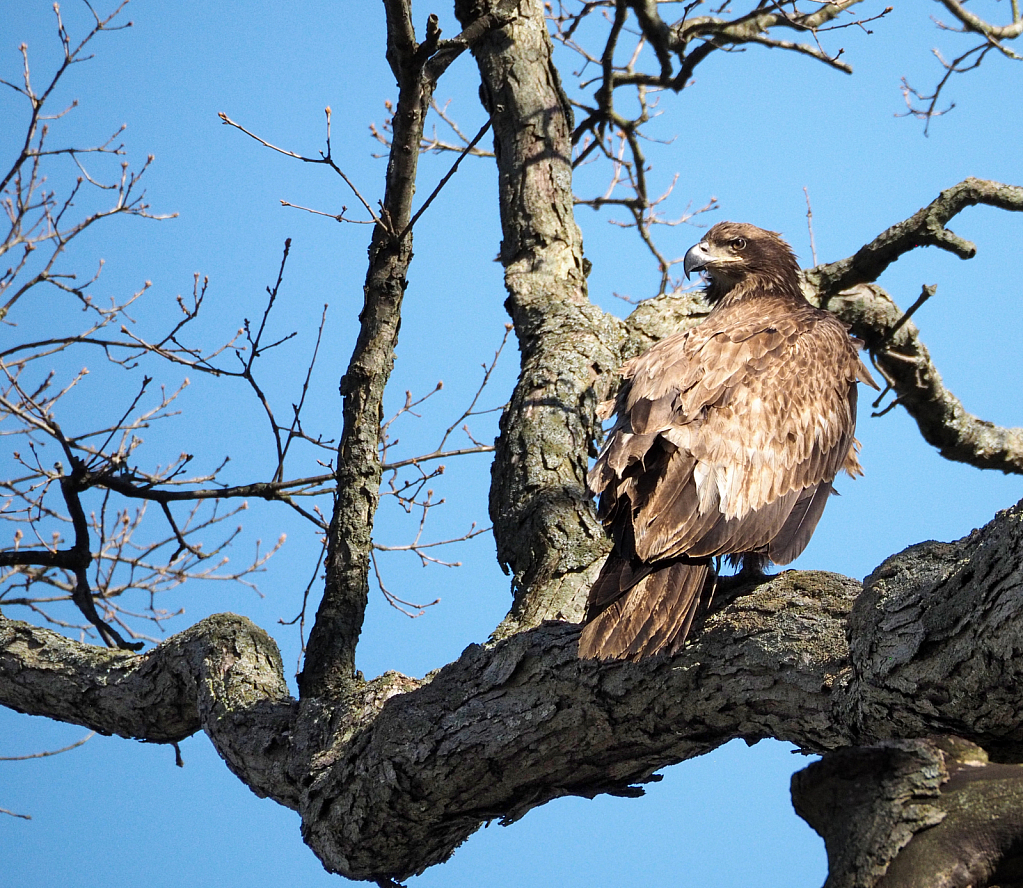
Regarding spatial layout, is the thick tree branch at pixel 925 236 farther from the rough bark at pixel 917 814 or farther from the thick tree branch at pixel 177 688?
the rough bark at pixel 917 814

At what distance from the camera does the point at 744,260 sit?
15.8ft

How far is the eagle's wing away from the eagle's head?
2.34ft

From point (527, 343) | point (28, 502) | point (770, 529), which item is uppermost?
point (28, 502)

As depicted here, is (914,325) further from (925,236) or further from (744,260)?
(744,260)

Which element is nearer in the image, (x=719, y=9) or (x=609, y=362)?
(x=609, y=362)

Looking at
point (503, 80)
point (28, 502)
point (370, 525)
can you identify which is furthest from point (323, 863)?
point (503, 80)

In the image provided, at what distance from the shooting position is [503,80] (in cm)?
554

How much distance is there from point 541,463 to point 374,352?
0.85 m

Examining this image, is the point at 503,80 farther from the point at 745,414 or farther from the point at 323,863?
the point at 323,863

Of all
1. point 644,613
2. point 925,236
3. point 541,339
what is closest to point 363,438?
point 541,339

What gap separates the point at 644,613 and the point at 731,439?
85 centimetres

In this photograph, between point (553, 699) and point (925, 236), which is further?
point (925, 236)

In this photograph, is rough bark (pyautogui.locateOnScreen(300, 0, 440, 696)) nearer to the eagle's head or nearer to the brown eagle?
the brown eagle

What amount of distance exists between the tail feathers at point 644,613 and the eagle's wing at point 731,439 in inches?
2.8
